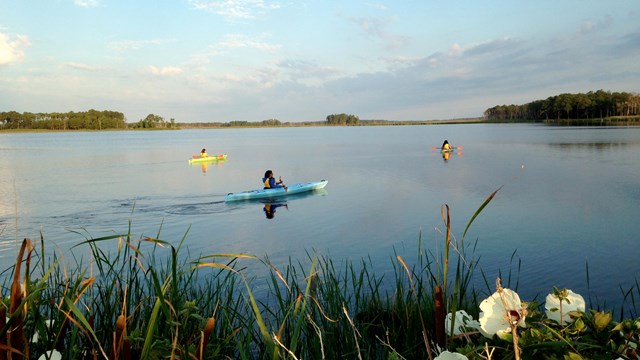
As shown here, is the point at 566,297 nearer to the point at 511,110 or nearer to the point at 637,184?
the point at 637,184

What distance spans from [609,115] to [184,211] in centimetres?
14018

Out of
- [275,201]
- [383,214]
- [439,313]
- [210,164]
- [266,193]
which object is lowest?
[383,214]

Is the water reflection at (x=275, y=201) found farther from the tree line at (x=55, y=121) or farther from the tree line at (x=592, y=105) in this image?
the tree line at (x=55, y=121)

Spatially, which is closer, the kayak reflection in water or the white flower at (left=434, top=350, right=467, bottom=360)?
the white flower at (left=434, top=350, right=467, bottom=360)

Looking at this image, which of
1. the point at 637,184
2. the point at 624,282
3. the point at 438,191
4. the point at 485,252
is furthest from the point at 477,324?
the point at 637,184

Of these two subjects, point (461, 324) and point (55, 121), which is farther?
point (55, 121)

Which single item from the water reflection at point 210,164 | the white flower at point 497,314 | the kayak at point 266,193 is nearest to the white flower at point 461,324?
the white flower at point 497,314

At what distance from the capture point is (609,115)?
132 m

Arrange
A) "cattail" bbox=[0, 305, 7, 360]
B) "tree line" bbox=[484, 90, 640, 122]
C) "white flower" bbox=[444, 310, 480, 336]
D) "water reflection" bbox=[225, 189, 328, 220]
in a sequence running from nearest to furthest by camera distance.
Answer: "cattail" bbox=[0, 305, 7, 360], "white flower" bbox=[444, 310, 480, 336], "water reflection" bbox=[225, 189, 328, 220], "tree line" bbox=[484, 90, 640, 122]

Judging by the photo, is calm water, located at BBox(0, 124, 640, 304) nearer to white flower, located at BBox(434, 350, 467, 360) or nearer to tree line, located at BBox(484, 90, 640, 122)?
white flower, located at BBox(434, 350, 467, 360)

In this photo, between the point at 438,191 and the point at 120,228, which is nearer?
the point at 120,228

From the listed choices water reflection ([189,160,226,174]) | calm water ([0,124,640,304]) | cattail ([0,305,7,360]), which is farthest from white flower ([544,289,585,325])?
water reflection ([189,160,226,174])

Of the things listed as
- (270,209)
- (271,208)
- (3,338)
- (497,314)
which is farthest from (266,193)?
(497,314)

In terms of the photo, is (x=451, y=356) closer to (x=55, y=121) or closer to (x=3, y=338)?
(x=3, y=338)
